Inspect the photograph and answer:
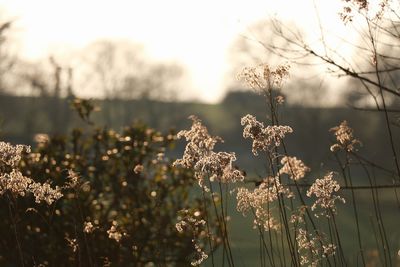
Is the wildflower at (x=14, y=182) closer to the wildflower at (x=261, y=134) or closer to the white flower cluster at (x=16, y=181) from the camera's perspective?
the white flower cluster at (x=16, y=181)

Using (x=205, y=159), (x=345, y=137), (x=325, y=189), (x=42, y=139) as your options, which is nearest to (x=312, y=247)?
(x=325, y=189)

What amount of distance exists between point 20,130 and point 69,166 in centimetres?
2352

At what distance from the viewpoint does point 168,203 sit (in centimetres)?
669

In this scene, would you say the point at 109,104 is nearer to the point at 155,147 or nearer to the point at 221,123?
the point at 221,123

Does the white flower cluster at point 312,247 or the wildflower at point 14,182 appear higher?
the wildflower at point 14,182

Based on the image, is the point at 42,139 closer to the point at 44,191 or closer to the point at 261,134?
Answer: the point at 44,191

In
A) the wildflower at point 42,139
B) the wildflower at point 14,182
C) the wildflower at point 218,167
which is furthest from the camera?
the wildflower at point 42,139

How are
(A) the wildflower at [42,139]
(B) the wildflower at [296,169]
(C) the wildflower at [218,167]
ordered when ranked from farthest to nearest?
1. (A) the wildflower at [42,139]
2. (B) the wildflower at [296,169]
3. (C) the wildflower at [218,167]

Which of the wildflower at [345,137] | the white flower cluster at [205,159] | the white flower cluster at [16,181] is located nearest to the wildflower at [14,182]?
the white flower cluster at [16,181]

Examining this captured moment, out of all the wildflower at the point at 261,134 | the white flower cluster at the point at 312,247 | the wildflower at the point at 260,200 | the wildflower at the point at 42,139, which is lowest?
the white flower cluster at the point at 312,247

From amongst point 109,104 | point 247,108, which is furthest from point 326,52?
point 109,104

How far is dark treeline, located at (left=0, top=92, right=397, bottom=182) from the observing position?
2306cm

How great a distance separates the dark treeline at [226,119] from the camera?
2306 centimetres

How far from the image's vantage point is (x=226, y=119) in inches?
1221
